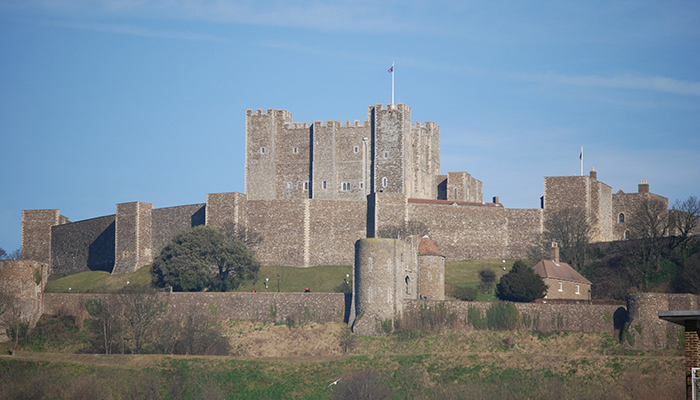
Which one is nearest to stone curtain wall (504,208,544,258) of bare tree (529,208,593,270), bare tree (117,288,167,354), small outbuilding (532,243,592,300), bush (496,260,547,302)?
bare tree (529,208,593,270)

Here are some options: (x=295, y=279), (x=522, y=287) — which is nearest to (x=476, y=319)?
(x=522, y=287)

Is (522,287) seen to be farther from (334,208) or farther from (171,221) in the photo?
(171,221)

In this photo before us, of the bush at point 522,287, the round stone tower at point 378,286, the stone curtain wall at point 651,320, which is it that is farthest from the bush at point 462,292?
the stone curtain wall at point 651,320

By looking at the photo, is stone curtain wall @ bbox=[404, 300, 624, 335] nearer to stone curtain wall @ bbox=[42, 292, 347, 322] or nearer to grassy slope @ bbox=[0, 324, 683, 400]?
grassy slope @ bbox=[0, 324, 683, 400]

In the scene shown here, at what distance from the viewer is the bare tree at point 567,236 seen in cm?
6850

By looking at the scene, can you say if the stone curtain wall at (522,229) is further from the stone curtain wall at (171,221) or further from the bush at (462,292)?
the stone curtain wall at (171,221)

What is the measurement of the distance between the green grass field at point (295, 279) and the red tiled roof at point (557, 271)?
3901 mm

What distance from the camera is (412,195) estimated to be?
79250mm

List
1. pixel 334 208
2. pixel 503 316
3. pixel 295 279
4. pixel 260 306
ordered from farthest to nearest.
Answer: pixel 334 208 → pixel 295 279 → pixel 260 306 → pixel 503 316

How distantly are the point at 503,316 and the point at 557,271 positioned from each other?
330 inches

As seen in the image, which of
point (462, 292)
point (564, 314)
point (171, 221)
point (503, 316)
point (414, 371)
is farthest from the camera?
point (171, 221)

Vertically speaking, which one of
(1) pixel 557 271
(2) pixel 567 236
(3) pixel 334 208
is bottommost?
(1) pixel 557 271

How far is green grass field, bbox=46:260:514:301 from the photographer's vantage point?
2630 inches

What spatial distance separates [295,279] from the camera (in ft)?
225
